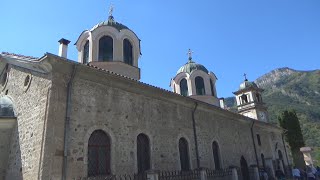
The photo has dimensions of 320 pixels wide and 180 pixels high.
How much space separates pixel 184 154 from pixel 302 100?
270ft

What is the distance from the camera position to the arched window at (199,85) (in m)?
23.6

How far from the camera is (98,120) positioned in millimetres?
10891

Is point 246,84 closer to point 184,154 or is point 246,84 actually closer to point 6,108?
point 184,154

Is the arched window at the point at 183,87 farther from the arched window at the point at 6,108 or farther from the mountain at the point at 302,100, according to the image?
the mountain at the point at 302,100

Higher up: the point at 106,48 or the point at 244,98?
the point at 106,48

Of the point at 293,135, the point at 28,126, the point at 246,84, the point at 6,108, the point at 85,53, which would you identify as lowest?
the point at 28,126

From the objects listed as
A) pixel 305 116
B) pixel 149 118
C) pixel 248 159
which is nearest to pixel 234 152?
pixel 248 159

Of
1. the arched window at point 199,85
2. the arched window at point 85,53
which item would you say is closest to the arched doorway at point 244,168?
the arched window at point 199,85

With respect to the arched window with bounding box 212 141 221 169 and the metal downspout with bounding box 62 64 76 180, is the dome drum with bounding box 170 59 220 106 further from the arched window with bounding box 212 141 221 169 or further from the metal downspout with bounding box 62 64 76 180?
the metal downspout with bounding box 62 64 76 180

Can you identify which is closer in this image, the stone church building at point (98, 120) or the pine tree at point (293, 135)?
the stone church building at point (98, 120)

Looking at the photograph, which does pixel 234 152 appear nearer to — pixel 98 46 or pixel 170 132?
pixel 170 132

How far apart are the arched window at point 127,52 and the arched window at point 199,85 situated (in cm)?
790

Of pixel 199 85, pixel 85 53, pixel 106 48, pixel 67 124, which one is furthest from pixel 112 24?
pixel 67 124

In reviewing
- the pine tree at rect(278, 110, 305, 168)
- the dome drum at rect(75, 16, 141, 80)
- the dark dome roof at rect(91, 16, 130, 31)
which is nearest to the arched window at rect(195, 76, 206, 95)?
the dome drum at rect(75, 16, 141, 80)
